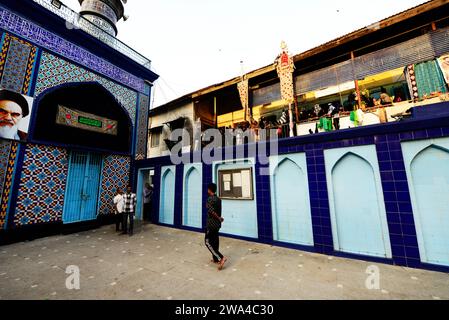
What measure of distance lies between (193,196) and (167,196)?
160 cm

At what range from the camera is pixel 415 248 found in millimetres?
4105

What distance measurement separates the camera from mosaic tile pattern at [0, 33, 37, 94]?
6.39 metres

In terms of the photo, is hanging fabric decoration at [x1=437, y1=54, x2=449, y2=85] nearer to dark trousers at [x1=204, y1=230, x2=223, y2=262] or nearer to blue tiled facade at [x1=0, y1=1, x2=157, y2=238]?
Answer: dark trousers at [x1=204, y1=230, x2=223, y2=262]

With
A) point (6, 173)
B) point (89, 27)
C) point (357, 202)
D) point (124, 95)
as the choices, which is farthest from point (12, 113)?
point (357, 202)

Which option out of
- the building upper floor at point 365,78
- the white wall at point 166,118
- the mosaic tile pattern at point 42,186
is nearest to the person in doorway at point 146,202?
the mosaic tile pattern at point 42,186

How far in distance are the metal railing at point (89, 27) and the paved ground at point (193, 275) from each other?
888 centimetres

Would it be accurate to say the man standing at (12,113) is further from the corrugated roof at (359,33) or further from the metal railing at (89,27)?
the corrugated roof at (359,33)

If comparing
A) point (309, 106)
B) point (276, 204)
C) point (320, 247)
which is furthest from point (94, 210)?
point (309, 106)

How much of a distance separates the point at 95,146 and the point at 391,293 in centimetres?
1057

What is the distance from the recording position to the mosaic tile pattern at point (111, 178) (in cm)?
897

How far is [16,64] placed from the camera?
6.61 meters

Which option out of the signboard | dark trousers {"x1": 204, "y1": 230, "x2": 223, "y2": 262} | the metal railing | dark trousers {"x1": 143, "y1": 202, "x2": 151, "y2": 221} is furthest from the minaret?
dark trousers {"x1": 204, "y1": 230, "x2": 223, "y2": 262}

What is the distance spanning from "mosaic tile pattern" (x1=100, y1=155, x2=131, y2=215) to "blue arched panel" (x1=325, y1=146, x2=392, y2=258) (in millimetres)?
9250

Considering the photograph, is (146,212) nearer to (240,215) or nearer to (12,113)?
(240,215)
